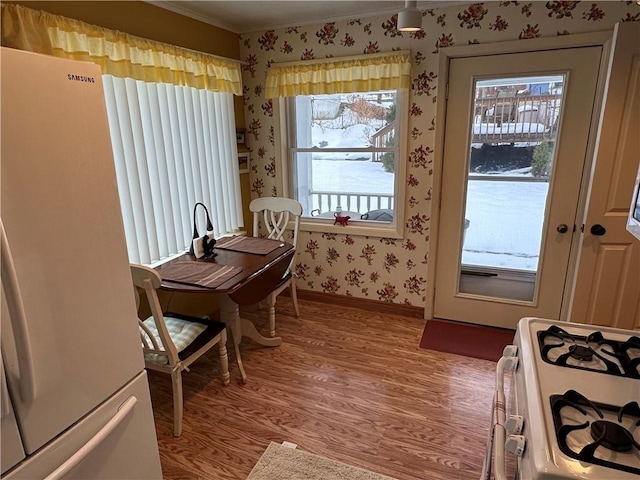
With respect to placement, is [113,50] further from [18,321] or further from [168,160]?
[18,321]

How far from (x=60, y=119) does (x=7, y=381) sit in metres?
0.66

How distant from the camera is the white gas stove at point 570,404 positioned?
0.82 metres

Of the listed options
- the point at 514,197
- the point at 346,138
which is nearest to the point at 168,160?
the point at 346,138

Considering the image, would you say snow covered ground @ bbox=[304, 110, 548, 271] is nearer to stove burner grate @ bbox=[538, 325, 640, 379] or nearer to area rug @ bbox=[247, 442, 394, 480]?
stove burner grate @ bbox=[538, 325, 640, 379]

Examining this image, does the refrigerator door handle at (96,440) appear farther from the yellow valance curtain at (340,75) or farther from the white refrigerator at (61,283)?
the yellow valance curtain at (340,75)

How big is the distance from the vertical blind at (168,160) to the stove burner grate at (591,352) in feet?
7.54

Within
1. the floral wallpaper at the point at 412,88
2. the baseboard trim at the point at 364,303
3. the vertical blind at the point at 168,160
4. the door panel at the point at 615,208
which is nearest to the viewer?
the door panel at the point at 615,208

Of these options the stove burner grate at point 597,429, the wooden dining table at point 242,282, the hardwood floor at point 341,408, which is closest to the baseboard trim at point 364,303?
the hardwood floor at point 341,408

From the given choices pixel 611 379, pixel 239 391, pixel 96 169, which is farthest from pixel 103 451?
pixel 611 379

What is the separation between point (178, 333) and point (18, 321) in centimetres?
136

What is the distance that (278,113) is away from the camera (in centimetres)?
338

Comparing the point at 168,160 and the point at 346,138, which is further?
the point at 346,138

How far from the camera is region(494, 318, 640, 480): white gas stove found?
821mm

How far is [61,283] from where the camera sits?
1053mm
